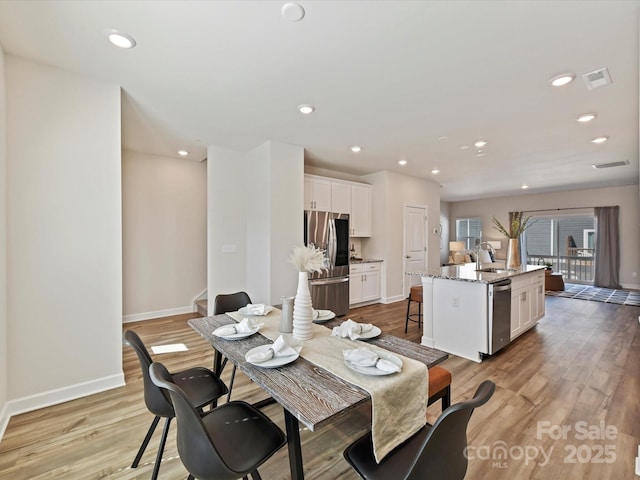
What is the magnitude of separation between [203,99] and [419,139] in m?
2.76

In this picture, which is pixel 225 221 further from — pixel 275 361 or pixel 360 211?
pixel 275 361

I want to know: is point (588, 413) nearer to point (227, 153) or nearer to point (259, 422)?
point (259, 422)

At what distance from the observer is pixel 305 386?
1.21 metres

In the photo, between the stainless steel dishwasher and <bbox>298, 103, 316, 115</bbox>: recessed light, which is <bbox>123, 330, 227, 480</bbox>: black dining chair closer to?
<bbox>298, 103, 316, 115</bbox>: recessed light

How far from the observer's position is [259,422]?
1.40m

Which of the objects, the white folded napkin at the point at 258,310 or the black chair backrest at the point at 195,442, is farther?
the white folded napkin at the point at 258,310

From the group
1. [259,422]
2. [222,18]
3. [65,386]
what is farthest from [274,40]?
[65,386]

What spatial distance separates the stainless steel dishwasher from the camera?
3.05 meters

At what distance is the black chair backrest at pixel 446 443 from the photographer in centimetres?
92

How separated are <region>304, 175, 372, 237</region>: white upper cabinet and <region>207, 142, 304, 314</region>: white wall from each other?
598 mm

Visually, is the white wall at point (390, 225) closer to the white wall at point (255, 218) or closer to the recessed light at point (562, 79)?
the white wall at point (255, 218)

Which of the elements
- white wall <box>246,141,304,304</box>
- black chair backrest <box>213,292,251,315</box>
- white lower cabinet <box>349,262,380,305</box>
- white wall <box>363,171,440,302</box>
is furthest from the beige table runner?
white wall <box>363,171,440,302</box>

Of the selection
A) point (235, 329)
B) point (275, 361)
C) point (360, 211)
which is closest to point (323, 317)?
point (235, 329)

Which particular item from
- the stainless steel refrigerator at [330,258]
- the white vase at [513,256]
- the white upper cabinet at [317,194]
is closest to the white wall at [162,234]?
the white upper cabinet at [317,194]
